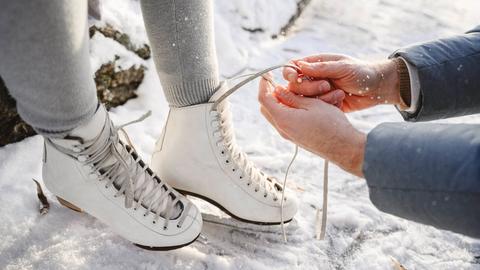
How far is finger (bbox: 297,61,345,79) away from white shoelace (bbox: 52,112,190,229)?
380mm

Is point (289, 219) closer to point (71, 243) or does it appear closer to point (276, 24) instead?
point (71, 243)

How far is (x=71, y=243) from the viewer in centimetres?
91

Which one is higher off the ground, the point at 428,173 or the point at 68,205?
the point at 428,173

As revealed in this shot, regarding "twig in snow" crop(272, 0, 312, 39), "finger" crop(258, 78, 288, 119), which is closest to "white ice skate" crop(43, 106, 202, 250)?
"finger" crop(258, 78, 288, 119)

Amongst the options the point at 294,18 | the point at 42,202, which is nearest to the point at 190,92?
the point at 42,202

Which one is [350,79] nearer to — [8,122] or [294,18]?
[8,122]

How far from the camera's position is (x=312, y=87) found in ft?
2.97

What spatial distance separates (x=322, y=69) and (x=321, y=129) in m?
0.18

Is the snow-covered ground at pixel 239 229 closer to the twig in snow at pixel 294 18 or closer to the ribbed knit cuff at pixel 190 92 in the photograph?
the ribbed knit cuff at pixel 190 92

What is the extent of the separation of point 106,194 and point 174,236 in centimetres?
16

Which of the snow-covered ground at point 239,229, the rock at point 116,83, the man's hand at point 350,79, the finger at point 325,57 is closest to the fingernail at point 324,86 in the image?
the man's hand at point 350,79

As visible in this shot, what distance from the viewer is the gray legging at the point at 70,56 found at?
635 millimetres

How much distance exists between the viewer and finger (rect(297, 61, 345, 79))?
92cm

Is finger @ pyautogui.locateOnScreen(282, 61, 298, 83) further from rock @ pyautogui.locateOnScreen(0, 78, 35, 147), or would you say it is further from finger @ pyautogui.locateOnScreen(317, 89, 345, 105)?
rock @ pyautogui.locateOnScreen(0, 78, 35, 147)
